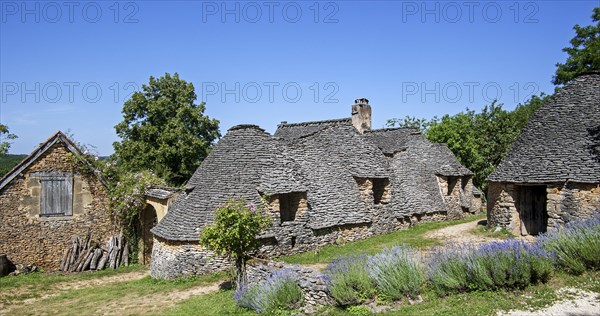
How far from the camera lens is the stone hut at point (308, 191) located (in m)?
14.6

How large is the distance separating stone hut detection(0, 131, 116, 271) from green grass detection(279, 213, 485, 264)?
8767 mm

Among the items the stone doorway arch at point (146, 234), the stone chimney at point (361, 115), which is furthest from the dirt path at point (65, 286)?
the stone chimney at point (361, 115)

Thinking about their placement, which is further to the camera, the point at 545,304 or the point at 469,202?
the point at 469,202

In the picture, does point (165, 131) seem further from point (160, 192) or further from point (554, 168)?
point (554, 168)

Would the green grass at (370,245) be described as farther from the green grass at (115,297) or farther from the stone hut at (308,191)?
the green grass at (115,297)

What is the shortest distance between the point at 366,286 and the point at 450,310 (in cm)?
191

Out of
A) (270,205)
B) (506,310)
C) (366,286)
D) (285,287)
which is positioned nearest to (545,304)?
(506,310)

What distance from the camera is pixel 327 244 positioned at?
1703 centimetres

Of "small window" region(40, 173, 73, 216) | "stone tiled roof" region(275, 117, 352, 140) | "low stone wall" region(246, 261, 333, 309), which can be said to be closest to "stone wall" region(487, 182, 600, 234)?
"stone tiled roof" region(275, 117, 352, 140)

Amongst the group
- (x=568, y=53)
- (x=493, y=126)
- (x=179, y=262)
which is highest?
(x=568, y=53)

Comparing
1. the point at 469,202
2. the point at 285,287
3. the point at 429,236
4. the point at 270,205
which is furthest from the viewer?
the point at 469,202

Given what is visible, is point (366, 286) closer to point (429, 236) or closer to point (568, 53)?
point (429, 236)

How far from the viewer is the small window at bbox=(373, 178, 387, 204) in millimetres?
19906

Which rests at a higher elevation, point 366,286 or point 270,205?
point 270,205
